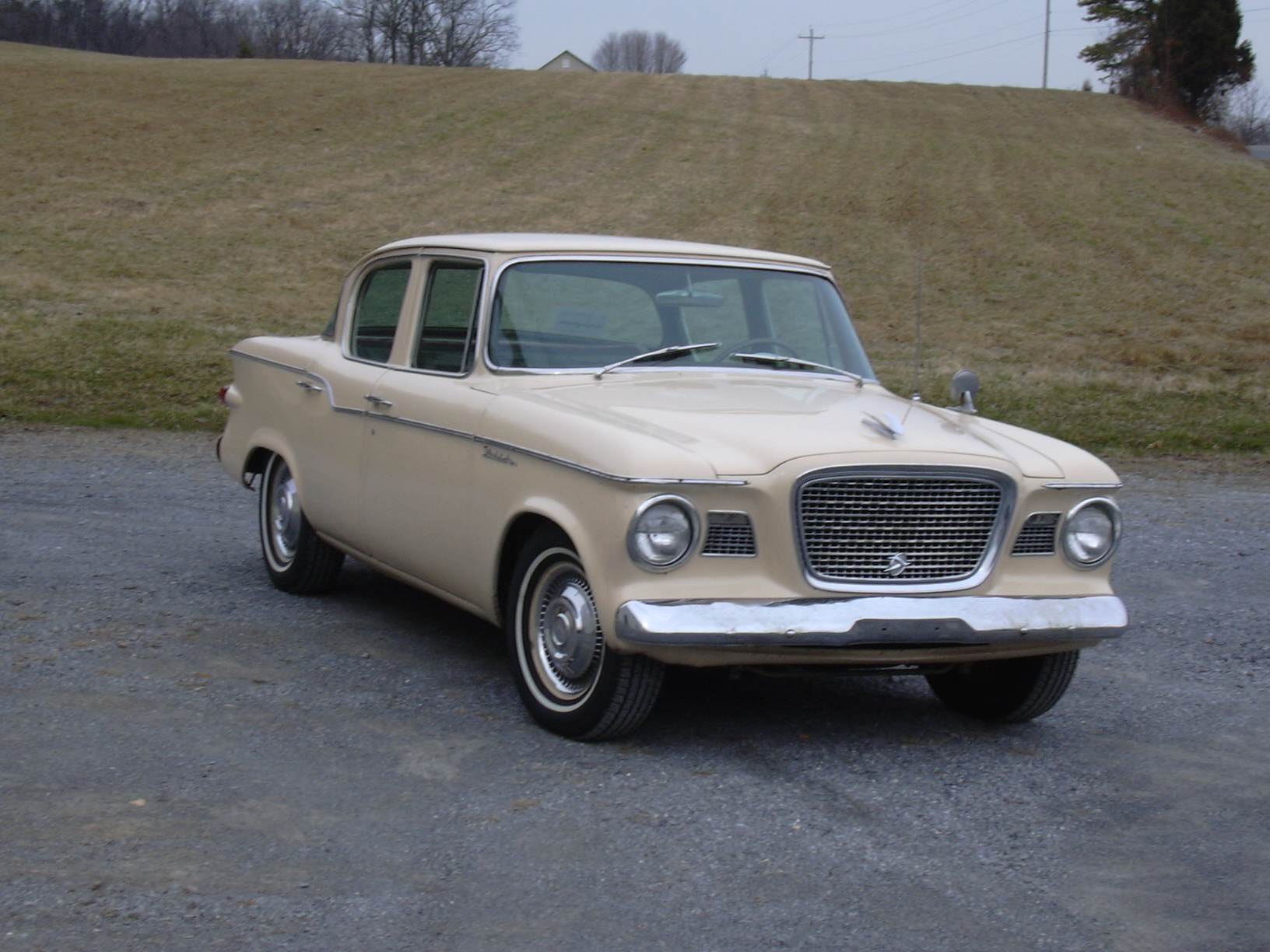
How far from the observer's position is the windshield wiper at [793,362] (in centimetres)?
581

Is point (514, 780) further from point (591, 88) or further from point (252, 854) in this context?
point (591, 88)

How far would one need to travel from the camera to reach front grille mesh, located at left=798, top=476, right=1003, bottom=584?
4.58 metres

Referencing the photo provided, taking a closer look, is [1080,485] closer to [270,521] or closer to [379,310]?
[379,310]

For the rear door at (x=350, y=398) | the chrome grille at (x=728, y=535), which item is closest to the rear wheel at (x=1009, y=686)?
the chrome grille at (x=728, y=535)

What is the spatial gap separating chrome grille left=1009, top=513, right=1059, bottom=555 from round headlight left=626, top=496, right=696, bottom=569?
1.13 metres

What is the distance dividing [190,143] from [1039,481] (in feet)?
105

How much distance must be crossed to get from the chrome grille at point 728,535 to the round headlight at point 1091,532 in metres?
1.15

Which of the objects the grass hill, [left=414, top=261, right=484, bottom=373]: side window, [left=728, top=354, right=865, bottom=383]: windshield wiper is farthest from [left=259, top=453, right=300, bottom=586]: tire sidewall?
the grass hill

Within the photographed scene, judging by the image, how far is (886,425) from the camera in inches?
191

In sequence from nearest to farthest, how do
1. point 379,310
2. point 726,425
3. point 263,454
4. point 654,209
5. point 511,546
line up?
point 726,425, point 511,546, point 379,310, point 263,454, point 654,209

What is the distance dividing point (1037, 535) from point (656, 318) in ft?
5.59

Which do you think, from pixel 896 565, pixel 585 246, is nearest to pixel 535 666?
pixel 896 565

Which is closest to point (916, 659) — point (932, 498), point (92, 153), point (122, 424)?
point (932, 498)

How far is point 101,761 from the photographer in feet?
14.6
